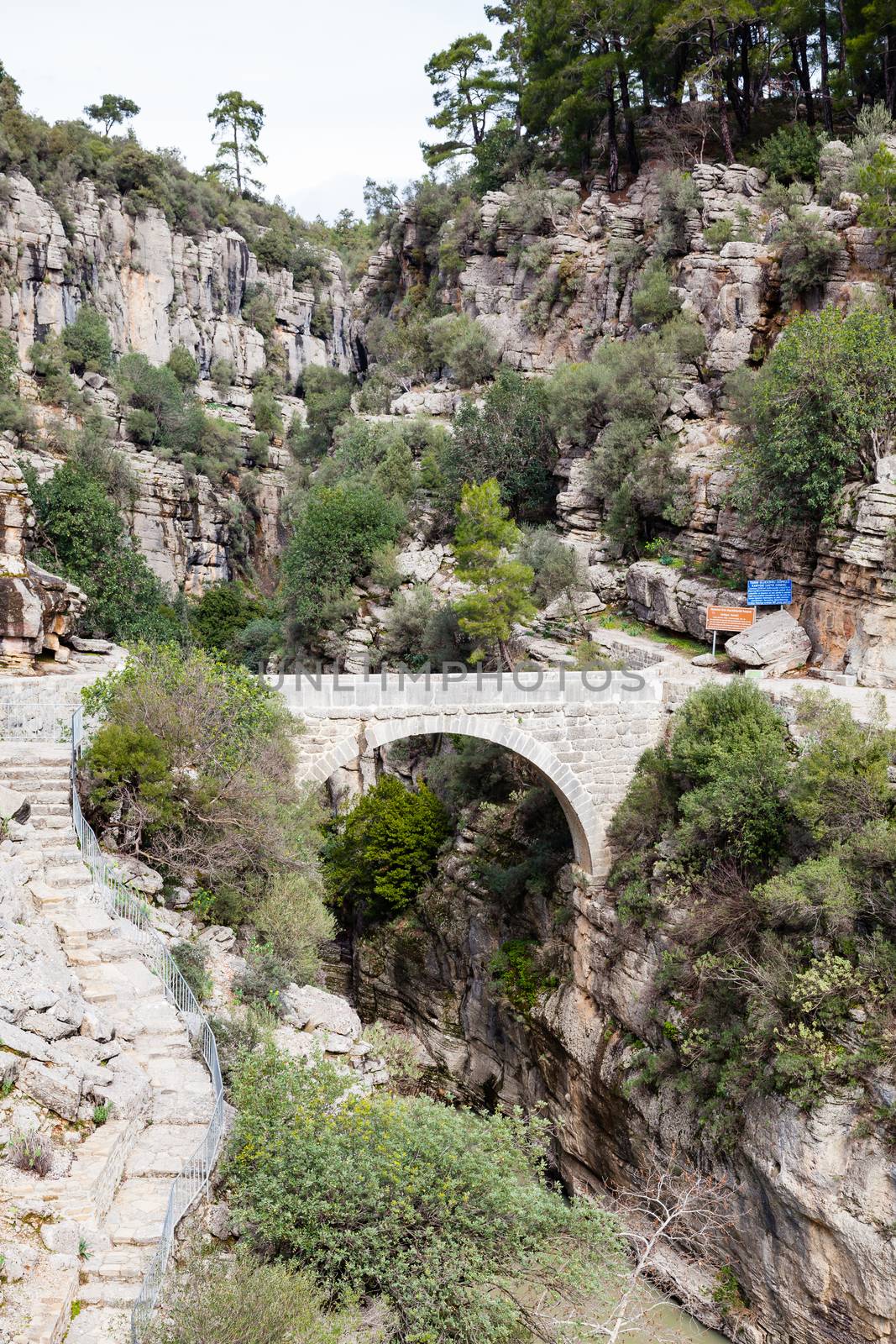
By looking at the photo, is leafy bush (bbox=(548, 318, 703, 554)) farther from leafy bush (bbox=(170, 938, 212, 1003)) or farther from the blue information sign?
leafy bush (bbox=(170, 938, 212, 1003))

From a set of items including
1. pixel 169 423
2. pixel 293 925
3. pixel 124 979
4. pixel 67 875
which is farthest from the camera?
pixel 169 423

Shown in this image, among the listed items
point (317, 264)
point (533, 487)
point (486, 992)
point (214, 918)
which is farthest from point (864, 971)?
point (317, 264)

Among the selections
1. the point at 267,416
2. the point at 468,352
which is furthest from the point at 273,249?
the point at 468,352

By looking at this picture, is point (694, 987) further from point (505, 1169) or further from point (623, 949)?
point (505, 1169)

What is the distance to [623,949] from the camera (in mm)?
16625

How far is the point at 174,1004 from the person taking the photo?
977 centimetres

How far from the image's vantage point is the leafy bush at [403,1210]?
25.2 ft

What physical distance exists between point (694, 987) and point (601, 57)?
101 ft

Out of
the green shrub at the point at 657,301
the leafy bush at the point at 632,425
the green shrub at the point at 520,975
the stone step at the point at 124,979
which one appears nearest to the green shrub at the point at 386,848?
the green shrub at the point at 520,975

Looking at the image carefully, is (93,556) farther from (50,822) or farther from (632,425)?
(50,822)

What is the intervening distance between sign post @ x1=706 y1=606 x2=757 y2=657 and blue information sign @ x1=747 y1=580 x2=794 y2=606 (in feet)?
1.23

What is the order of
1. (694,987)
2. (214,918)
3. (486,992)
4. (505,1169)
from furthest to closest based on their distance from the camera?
(486,992), (694,987), (214,918), (505,1169)

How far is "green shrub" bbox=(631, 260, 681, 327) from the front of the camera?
27.7 metres

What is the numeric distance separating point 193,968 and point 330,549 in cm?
1824
